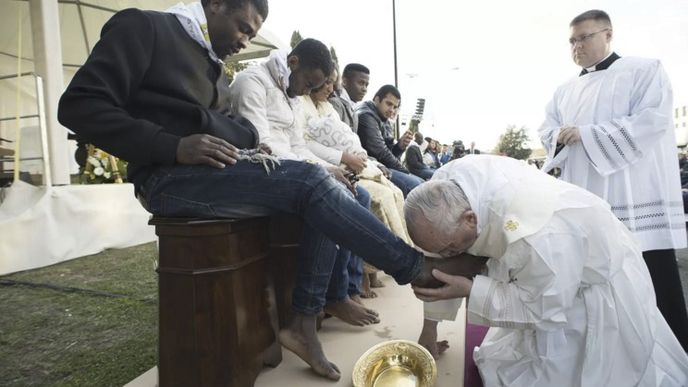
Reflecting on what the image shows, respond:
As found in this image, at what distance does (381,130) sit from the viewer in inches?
183

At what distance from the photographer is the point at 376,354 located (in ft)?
5.82

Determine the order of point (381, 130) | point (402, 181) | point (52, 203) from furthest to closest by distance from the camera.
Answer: point (381, 130) → point (52, 203) → point (402, 181)

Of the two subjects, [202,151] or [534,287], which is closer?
[534,287]

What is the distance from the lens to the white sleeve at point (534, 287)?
1356 millimetres

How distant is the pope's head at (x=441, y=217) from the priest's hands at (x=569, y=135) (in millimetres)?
1649

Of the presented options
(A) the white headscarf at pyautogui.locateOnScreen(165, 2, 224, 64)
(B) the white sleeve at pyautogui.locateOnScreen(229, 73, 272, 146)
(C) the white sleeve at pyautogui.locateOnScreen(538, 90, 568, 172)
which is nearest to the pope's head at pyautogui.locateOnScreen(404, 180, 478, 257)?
(B) the white sleeve at pyautogui.locateOnScreen(229, 73, 272, 146)

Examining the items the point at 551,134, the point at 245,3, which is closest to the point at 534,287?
the point at 245,3

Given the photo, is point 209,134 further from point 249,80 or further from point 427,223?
point 427,223

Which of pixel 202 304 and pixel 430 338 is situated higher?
pixel 202 304

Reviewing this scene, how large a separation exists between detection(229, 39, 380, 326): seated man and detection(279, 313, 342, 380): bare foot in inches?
16.7

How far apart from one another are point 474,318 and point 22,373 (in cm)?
205

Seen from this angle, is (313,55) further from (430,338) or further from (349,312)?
(430,338)

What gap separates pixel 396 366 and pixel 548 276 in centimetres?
78

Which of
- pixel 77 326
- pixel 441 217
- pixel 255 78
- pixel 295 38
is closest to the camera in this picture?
pixel 441 217
